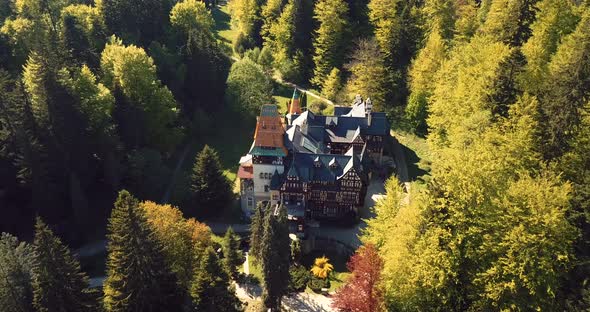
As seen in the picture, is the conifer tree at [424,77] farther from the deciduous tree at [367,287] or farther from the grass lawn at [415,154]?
the deciduous tree at [367,287]

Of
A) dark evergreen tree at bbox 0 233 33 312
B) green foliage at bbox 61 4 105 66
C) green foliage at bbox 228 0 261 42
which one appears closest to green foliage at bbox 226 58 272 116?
green foliage at bbox 61 4 105 66

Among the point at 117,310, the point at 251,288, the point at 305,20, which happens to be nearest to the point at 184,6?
the point at 305,20

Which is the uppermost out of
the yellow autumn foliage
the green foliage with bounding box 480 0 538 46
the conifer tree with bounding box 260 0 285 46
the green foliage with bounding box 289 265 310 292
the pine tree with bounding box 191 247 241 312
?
the conifer tree with bounding box 260 0 285 46

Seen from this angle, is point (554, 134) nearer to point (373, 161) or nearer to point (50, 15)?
point (373, 161)

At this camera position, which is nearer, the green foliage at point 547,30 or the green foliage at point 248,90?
the green foliage at point 547,30

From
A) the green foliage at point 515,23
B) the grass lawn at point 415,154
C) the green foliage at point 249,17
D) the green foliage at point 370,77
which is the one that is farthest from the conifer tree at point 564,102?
the green foliage at point 249,17

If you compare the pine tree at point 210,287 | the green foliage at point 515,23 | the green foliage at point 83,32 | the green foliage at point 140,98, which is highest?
the green foliage at point 515,23

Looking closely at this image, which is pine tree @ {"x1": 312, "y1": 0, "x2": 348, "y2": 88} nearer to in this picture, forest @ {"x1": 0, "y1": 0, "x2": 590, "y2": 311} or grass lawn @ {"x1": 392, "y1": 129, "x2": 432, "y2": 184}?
forest @ {"x1": 0, "y1": 0, "x2": 590, "y2": 311}

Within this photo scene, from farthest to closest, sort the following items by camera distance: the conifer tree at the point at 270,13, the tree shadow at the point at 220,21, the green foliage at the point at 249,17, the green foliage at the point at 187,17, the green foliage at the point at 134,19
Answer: the tree shadow at the point at 220,21
the green foliage at the point at 249,17
the conifer tree at the point at 270,13
the green foliage at the point at 187,17
the green foliage at the point at 134,19
